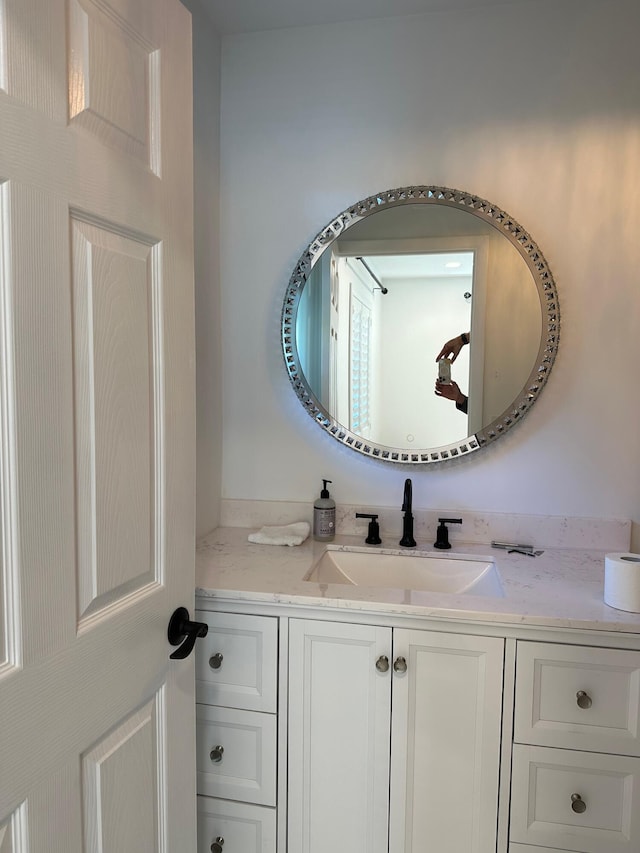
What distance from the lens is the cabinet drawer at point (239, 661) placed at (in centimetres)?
144

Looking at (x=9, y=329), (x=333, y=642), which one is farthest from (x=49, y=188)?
(x=333, y=642)

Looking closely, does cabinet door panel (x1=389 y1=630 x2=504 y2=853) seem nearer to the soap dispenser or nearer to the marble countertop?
the marble countertop

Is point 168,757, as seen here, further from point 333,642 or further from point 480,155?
point 480,155

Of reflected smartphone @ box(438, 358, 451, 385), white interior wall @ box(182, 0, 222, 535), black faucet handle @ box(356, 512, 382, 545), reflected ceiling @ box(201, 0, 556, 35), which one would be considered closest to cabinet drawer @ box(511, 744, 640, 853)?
black faucet handle @ box(356, 512, 382, 545)

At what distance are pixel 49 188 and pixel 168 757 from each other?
0.96 metres

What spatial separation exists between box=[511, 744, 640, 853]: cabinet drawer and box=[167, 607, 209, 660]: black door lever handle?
2.48 feet

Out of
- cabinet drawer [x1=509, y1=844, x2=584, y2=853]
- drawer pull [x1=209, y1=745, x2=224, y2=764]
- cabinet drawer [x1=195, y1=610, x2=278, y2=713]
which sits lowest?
cabinet drawer [x1=509, y1=844, x2=584, y2=853]

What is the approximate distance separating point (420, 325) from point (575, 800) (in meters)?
1.24

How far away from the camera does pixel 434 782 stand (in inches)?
53.7

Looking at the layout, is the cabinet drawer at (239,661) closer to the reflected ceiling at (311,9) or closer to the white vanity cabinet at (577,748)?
the white vanity cabinet at (577,748)

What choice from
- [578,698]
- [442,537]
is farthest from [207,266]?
[578,698]

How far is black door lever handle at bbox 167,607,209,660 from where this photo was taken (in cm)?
109

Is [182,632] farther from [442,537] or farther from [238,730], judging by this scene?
[442,537]

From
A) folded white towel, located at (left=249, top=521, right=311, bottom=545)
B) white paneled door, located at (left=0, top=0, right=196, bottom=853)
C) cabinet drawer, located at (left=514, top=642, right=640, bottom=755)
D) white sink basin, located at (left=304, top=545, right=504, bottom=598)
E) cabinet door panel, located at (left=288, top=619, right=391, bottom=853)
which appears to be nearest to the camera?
white paneled door, located at (left=0, top=0, right=196, bottom=853)
